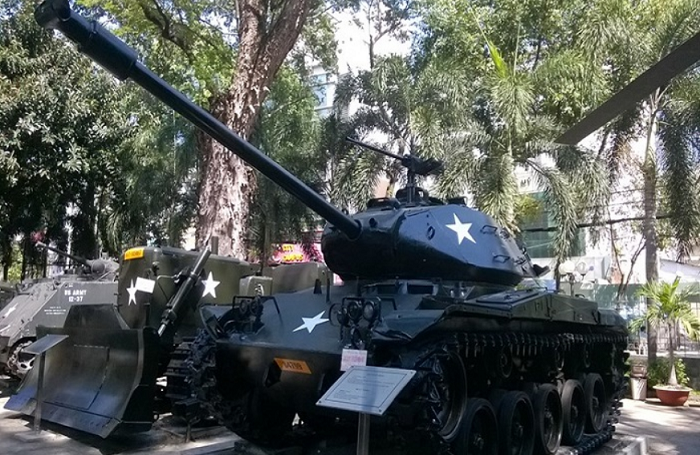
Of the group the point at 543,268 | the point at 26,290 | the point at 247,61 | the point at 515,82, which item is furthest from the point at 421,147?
the point at 26,290

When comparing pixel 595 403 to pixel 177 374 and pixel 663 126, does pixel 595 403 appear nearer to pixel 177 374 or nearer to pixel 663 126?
pixel 177 374

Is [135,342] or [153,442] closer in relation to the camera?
[135,342]

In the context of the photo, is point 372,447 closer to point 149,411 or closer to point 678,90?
point 149,411

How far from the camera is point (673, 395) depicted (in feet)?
45.2

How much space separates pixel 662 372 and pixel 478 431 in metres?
9.73

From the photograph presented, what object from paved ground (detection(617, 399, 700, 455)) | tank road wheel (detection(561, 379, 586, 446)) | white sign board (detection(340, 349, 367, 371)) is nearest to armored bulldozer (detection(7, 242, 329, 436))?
white sign board (detection(340, 349, 367, 371))

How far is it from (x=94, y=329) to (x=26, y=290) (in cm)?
537

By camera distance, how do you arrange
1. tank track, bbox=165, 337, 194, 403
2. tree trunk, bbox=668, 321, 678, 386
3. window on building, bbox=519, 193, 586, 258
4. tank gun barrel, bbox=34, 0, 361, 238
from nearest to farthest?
tank gun barrel, bbox=34, 0, 361, 238
tank track, bbox=165, 337, 194, 403
tree trunk, bbox=668, 321, 678, 386
window on building, bbox=519, 193, 586, 258

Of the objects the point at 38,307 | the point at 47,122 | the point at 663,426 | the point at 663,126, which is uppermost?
the point at 47,122

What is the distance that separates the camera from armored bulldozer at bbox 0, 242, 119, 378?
1213 centimetres

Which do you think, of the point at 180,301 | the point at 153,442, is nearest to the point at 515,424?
the point at 153,442

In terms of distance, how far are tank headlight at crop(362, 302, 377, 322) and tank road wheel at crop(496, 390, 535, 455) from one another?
6.02 ft

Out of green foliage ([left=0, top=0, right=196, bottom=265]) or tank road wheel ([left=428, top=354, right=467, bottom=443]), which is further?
green foliage ([left=0, top=0, right=196, bottom=265])

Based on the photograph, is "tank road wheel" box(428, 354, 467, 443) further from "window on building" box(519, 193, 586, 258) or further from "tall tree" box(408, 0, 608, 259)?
"window on building" box(519, 193, 586, 258)
